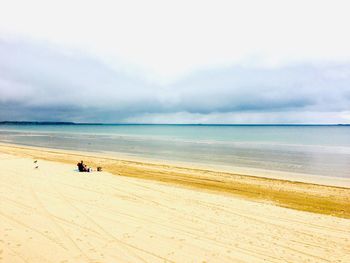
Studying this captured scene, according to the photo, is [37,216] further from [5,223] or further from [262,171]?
[262,171]

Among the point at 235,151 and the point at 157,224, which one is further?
the point at 235,151

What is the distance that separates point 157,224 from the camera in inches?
402

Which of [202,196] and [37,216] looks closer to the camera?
[37,216]

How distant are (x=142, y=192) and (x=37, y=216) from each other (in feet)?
18.6

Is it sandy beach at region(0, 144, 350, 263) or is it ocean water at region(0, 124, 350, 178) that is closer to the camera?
sandy beach at region(0, 144, 350, 263)

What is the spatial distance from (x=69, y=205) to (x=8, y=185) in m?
5.65

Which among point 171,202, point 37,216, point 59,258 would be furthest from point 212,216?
point 37,216

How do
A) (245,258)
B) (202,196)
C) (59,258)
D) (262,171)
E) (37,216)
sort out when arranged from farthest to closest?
(262,171), (202,196), (37,216), (245,258), (59,258)

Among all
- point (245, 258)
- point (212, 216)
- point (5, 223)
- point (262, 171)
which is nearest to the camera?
point (245, 258)

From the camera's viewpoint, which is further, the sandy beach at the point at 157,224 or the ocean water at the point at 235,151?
the ocean water at the point at 235,151

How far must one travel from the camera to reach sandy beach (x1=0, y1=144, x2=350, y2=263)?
26.0 feet

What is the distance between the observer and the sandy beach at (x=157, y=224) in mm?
7930

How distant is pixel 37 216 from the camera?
10.5m

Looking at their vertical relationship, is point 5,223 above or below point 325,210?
above
